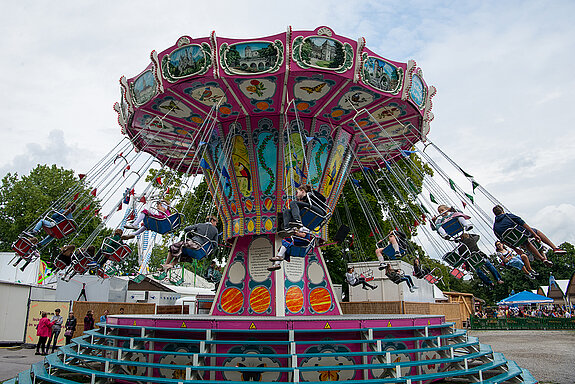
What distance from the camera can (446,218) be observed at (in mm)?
8945

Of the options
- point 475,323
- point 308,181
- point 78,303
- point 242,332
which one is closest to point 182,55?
point 308,181

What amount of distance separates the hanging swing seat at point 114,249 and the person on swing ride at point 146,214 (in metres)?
2.21

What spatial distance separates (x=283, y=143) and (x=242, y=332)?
5.17m

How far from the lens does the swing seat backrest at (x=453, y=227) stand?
883 cm

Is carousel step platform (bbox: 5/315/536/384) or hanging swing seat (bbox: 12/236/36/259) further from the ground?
hanging swing seat (bbox: 12/236/36/259)

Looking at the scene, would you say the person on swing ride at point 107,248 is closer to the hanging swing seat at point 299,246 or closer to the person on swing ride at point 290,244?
the person on swing ride at point 290,244

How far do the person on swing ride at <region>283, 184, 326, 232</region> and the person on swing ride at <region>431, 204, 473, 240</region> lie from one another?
2.61 meters

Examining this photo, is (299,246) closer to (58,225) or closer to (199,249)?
(199,249)

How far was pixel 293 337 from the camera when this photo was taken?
7.61m

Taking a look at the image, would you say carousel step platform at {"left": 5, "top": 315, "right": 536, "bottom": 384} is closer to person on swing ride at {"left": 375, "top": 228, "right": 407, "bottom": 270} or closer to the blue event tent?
person on swing ride at {"left": 375, "top": 228, "right": 407, "bottom": 270}

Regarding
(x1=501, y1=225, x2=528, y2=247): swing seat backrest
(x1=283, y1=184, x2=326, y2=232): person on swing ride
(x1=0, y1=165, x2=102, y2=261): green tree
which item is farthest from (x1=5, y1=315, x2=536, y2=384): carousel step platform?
(x1=0, y1=165, x2=102, y2=261): green tree

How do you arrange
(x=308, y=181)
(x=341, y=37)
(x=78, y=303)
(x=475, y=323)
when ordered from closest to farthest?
1. (x=341, y=37)
2. (x=308, y=181)
3. (x=78, y=303)
4. (x=475, y=323)

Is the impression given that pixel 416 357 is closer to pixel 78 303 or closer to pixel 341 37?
pixel 341 37

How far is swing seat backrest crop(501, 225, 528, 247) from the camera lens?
8.21 metres
